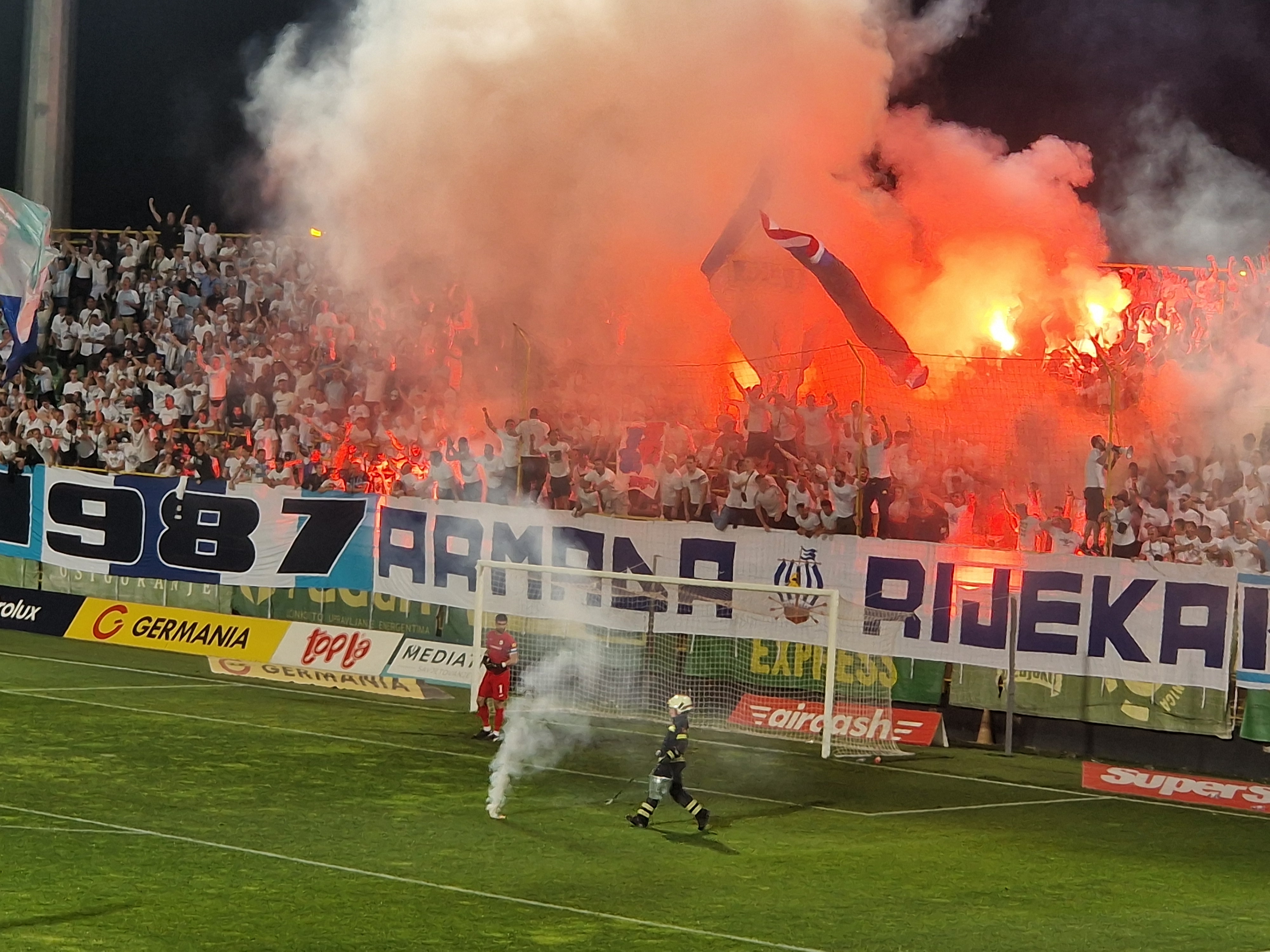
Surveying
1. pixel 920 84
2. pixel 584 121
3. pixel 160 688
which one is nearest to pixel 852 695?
pixel 160 688

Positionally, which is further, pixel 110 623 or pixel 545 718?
pixel 110 623

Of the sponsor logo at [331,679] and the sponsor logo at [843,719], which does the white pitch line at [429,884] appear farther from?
the sponsor logo at [331,679]

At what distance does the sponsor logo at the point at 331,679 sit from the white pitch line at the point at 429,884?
283 inches

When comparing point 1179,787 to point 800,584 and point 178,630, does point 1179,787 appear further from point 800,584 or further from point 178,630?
point 178,630

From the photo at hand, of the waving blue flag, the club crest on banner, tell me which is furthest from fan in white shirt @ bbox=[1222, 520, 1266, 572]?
the waving blue flag

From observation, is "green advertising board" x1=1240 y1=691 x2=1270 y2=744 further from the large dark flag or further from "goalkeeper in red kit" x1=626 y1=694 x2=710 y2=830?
the large dark flag

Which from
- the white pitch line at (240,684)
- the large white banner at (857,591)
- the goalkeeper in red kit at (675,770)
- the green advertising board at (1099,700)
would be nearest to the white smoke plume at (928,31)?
the large white banner at (857,591)

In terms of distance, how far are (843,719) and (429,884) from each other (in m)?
7.39

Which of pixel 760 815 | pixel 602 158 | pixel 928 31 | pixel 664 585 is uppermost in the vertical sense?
pixel 928 31

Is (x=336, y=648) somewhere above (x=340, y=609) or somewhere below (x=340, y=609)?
below

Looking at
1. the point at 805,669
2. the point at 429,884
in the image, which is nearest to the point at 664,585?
the point at 805,669

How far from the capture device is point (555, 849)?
1185cm

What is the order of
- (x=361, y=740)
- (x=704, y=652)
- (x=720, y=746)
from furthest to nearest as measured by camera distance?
1. (x=704, y=652)
2. (x=720, y=746)
3. (x=361, y=740)

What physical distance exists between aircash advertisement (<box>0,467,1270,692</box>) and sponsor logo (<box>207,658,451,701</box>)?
1.06 feet
